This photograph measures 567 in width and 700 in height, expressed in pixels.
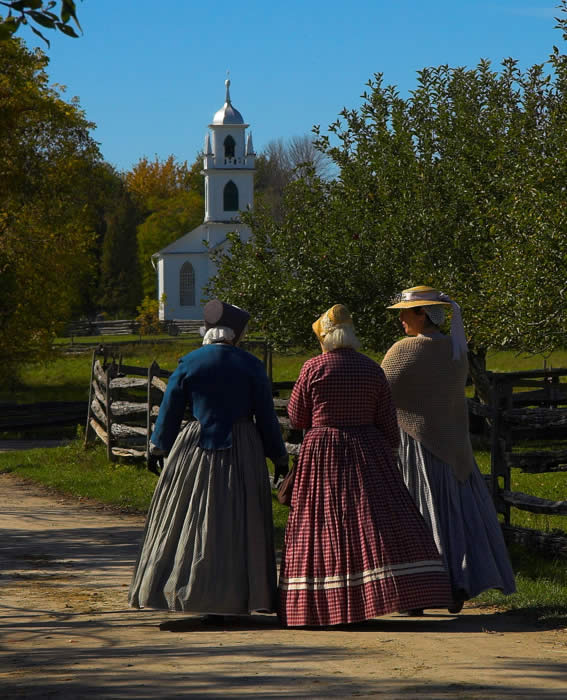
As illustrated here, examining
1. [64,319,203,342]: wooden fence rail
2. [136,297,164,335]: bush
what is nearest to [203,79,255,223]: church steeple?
[64,319,203,342]: wooden fence rail

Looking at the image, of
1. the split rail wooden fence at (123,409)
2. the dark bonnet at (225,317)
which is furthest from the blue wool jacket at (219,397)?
the split rail wooden fence at (123,409)

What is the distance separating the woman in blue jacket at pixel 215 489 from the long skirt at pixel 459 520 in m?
0.83

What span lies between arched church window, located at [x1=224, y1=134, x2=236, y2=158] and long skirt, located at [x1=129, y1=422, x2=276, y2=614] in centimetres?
6683

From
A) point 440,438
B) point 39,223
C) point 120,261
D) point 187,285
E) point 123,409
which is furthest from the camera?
point 187,285

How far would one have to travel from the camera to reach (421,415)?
7082 millimetres

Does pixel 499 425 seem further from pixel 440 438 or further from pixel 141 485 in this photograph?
pixel 141 485

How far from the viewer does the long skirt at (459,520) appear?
675cm

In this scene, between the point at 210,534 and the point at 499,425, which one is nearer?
the point at 210,534

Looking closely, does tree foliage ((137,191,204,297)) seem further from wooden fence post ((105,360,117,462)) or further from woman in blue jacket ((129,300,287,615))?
woman in blue jacket ((129,300,287,615))

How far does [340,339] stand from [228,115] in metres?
67.8

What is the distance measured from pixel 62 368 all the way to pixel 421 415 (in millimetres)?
36816

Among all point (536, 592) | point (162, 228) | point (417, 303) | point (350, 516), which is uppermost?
point (162, 228)

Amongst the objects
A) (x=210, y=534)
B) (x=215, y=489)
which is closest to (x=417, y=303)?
(x=215, y=489)

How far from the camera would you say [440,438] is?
7047 mm
